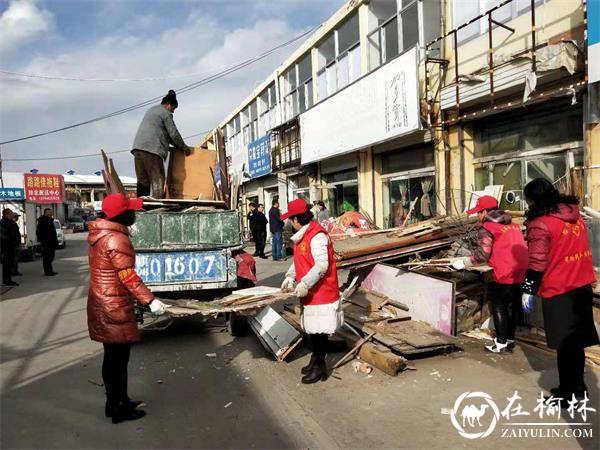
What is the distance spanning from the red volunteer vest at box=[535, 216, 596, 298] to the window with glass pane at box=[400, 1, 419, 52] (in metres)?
8.95

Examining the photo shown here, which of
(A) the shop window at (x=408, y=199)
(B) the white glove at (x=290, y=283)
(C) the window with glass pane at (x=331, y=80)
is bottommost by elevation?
(B) the white glove at (x=290, y=283)

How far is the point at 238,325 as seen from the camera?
6.26m

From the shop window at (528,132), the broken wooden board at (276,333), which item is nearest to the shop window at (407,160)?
the shop window at (528,132)

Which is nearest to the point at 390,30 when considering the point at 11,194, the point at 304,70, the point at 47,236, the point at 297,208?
the point at 304,70

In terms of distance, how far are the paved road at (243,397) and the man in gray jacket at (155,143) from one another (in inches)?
92.1

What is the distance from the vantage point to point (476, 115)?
8.98 metres

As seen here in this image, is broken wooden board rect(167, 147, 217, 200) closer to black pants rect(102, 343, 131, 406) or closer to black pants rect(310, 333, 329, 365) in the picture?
black pants rect(310, 333, 329, 365)

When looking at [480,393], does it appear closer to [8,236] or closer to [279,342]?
[279,342]

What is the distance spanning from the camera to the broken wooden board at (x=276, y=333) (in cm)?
512

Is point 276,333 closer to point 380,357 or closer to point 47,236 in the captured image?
point 380,357

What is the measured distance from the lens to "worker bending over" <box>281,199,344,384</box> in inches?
163

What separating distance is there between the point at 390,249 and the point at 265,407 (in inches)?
126

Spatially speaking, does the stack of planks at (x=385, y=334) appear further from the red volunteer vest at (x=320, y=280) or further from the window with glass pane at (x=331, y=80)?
the window with glass pane at (x=331, y=80)

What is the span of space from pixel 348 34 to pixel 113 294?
13.5m
